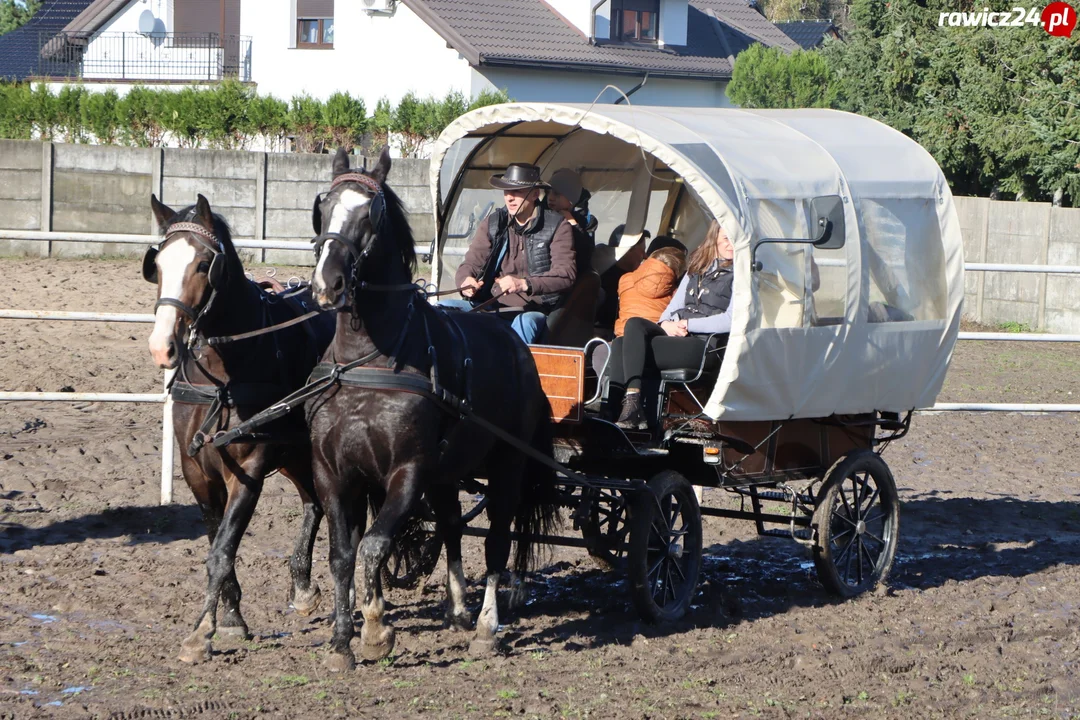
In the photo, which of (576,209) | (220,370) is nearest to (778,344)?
(576,209)

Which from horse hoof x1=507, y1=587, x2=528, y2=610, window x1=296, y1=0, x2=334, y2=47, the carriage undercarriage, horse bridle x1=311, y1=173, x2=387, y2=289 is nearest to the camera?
horse bridle x1=311, y1=173, x2=387, y2=289

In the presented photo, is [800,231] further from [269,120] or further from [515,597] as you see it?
[269,120]

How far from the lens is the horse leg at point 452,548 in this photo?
5820 millimetres

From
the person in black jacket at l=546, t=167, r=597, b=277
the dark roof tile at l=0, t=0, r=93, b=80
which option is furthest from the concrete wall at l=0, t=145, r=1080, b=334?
the dark roof tile at l=0, t=0, r=93, b=80

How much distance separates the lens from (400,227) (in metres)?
5.10

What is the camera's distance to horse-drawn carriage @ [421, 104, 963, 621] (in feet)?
19.6

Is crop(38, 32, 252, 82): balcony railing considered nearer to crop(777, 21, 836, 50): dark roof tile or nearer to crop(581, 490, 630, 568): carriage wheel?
crop(777, 21, 836, 50): dark roof tile

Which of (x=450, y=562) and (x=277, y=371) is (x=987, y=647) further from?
(x=277, y=371)

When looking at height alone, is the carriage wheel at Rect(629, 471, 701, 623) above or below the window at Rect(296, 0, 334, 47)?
below

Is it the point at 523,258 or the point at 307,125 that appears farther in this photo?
the point at 307,125

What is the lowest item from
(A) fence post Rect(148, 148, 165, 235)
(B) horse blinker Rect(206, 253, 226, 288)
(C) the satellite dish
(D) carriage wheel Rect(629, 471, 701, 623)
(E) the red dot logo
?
(D) carriage wheel Rect(629, 471, 701, 623)

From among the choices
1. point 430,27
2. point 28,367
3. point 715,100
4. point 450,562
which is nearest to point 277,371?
point 450,562

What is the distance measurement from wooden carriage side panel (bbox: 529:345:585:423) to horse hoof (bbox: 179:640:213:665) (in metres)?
1.96

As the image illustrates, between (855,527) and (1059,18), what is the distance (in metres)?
12.8
